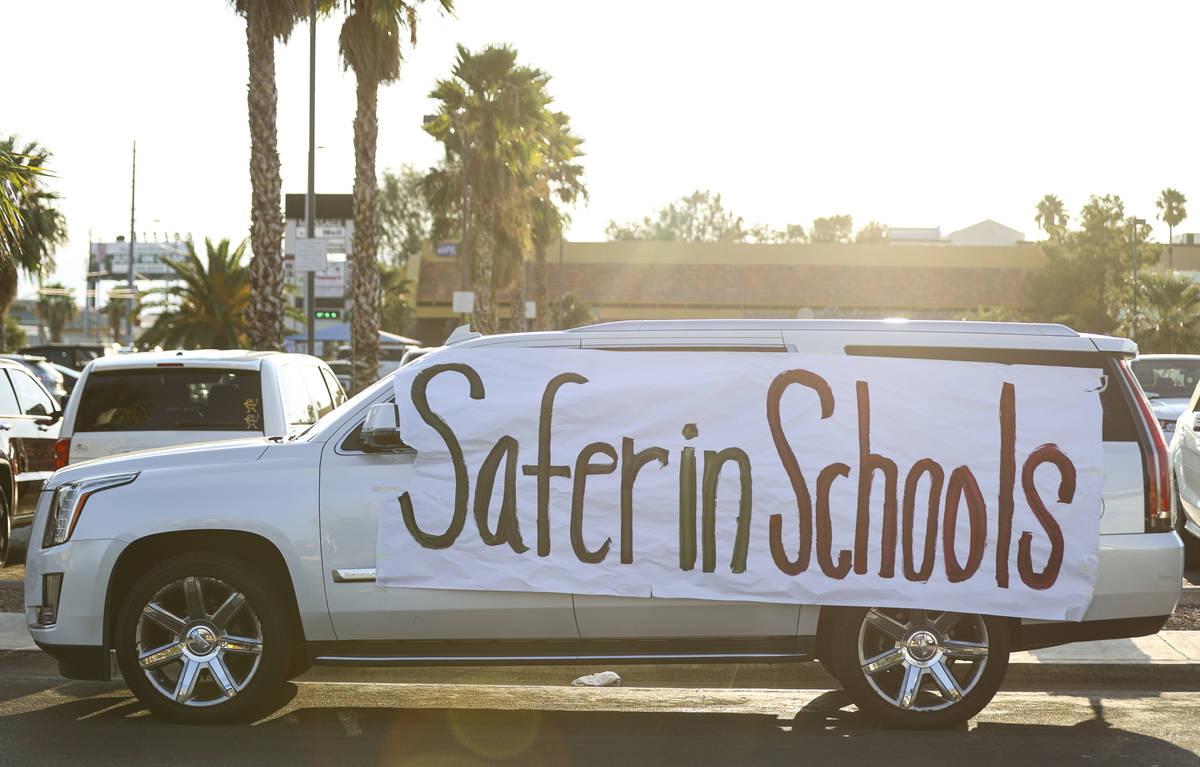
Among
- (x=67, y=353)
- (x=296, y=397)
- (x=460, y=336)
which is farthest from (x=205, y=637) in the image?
(x=67, y=353)

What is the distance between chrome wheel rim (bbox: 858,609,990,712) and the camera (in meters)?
6.12

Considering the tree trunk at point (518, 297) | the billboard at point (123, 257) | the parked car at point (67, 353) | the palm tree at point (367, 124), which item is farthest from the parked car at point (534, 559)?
the billboard at point (123, 257)

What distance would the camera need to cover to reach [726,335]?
20.6 feet

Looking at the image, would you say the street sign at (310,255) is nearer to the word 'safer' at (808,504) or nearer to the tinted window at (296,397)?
the tinted window at (296,397)

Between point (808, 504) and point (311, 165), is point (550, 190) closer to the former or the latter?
point (311, 165)

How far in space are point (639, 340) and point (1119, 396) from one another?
233cm

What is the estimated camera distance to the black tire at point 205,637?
20.0 feet

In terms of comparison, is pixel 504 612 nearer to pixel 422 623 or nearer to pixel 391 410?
pixel 422 623

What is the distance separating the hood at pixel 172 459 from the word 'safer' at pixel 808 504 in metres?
0.86

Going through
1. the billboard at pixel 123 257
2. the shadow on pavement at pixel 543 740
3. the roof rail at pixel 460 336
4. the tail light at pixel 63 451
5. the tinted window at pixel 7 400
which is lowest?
the shadow on pavement at pixel 543 740

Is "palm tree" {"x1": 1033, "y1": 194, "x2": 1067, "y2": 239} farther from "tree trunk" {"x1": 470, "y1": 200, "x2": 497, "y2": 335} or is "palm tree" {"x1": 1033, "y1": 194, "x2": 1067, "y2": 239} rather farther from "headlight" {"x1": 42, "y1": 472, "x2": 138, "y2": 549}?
"headlight" {"x1": 42, "y1": 472, "x2": 138, "y2": 549}

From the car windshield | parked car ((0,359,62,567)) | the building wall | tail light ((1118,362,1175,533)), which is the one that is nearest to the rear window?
parked car ((0,359,62,567))

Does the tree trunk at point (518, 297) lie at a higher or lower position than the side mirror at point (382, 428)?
higher

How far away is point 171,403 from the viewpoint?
9297 millimetres
